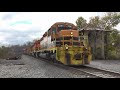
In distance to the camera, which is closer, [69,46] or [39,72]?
[39,72]

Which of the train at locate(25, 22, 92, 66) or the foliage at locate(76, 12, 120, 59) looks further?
the foliage at locate(76, 12, 120, 59)

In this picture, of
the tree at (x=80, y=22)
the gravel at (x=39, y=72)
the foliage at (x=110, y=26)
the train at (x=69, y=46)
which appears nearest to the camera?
the gravel at (x=39, y=72)

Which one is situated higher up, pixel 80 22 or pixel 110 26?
Answer: pixel 80 22

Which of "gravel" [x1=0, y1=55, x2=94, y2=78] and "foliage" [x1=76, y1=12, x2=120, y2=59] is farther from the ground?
"foliage" [x1=76, y1=12, x2=120, y2=59]

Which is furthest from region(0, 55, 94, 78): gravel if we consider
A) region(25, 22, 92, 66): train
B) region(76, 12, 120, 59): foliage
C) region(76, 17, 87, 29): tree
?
region(76, 17, 87, 29): tree

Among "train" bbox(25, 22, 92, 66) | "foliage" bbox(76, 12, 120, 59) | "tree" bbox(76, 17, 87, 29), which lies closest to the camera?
"train" bbox(25, 22, 92, 66)

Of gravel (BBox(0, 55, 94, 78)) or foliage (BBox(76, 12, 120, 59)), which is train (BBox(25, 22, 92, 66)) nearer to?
gravel (BBox(0, 55, 94, 78))

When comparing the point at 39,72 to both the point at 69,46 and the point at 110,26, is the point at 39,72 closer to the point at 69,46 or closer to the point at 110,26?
the point at 69,46

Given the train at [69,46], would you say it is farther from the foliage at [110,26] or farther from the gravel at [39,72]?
the foliage at [110,26]

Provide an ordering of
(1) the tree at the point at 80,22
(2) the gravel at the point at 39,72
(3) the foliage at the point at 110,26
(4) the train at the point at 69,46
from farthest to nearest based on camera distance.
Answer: (1) the tree at the point at 80,22, (3) the foliage at the point at 110,26, (4) the train at the point at 69,46, (2) the gravel at the point at 39,72

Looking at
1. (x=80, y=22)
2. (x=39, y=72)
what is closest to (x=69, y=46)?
(x=39, y=72)

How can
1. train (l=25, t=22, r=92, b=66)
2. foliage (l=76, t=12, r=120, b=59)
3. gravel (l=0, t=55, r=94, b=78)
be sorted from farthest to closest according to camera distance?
foliage (l=76, t=12, r=120, b=59) → train (l=25, t=22, r=92, b=66) → gravel (l=0, t=55, r=94, b=78)

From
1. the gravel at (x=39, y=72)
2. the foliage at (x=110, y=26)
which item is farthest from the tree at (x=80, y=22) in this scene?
the gravel at (x=39, y=72)
